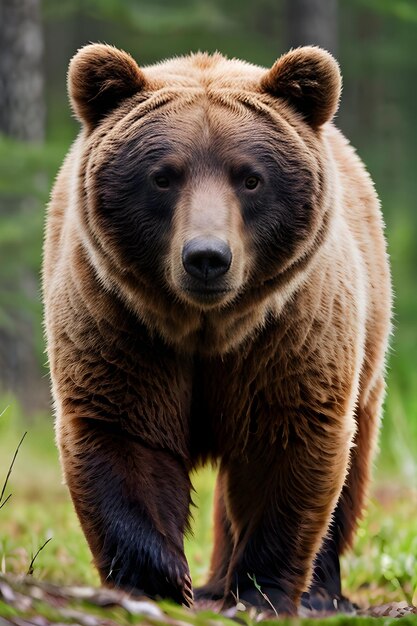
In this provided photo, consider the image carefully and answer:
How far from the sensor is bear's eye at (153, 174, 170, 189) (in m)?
4.41

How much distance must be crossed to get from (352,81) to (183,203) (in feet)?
56.7

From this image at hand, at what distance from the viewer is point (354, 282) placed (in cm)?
499

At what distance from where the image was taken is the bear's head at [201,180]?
14.4 feet

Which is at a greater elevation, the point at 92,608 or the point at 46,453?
the point at 92,608

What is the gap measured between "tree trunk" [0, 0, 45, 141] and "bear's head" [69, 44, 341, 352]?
23.5 feet

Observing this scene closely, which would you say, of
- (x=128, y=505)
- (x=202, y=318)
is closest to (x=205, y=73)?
(x=202, y=318)

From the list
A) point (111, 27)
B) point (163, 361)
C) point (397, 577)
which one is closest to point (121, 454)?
point (163, 361)

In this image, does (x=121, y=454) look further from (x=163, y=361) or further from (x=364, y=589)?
(x=364, y=589)

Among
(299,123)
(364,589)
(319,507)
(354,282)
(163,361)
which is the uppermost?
(299,123)

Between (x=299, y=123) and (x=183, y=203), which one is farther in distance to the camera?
(x=299, y=123)

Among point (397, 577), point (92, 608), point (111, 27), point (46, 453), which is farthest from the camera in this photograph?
point (111, 27)

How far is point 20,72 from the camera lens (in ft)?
38.7

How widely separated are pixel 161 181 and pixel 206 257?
54cm

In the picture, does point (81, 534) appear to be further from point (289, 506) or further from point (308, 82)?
point (308, 82)
